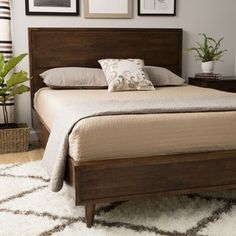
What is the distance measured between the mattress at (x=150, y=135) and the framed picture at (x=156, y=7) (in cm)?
207

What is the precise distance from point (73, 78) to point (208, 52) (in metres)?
1.44

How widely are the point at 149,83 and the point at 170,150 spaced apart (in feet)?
4.29

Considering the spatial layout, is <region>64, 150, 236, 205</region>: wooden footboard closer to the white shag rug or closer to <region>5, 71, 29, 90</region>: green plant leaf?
the white shag rug

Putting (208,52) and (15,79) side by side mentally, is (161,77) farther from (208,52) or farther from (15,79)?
(15,79)

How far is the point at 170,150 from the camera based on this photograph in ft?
5.88

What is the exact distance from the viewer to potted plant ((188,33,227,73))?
12.1 feet

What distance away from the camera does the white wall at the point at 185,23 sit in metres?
3.40

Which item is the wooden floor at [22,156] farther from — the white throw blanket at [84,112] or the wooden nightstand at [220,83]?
the wooden nightstand at [220,83]

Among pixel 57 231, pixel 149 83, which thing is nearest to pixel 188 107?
pixel 57 231

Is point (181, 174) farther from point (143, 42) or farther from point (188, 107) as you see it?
point (143, 42)

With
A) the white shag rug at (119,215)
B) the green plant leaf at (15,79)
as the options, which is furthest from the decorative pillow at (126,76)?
the white shag rug at (119,215)

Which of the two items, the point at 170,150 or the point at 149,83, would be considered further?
the point at 149,83

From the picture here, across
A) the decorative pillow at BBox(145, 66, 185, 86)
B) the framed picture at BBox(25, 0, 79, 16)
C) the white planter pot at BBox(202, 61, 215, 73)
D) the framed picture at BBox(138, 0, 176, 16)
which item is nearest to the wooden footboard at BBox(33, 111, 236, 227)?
the decorative pillow at BBox(145, 66, 185, 86)

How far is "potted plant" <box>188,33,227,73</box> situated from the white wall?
7 centimetres
